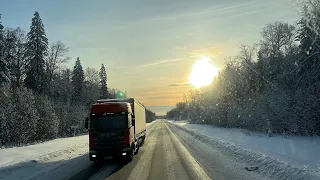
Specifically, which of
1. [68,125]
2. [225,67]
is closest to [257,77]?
[225,67]

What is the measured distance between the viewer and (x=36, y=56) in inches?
2216

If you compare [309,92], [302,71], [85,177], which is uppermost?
[302,71]

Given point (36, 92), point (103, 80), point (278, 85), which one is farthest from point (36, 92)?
point (103, 80)

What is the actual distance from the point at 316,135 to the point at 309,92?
4.26 meters

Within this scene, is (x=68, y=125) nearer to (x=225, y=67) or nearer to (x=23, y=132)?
(x=23, y=132)

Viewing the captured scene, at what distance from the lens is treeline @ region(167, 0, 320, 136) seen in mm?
32094

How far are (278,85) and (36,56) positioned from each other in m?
38.9

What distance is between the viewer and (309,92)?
33188 millimetres

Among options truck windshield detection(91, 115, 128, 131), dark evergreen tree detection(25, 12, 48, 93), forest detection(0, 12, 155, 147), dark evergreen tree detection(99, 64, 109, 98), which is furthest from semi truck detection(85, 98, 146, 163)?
dark evergreen tree detection(99, 64, 109, 98)

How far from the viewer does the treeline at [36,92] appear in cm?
3275

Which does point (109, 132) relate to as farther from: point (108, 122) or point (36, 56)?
point (36, 56)

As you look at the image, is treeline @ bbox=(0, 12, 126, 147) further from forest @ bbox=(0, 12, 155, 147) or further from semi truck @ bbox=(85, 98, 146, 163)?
semi truck @ bbox=(85, 98, 146, 163)

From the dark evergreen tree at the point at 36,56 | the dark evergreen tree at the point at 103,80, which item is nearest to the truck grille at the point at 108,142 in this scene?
the dark evergreen tree at the point at 36,56

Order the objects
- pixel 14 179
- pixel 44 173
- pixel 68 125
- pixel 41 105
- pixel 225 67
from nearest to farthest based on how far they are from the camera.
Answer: pixel 14 179, pixel 44 173, pixel 41 105, pixel 68 125, pixel 225 67
